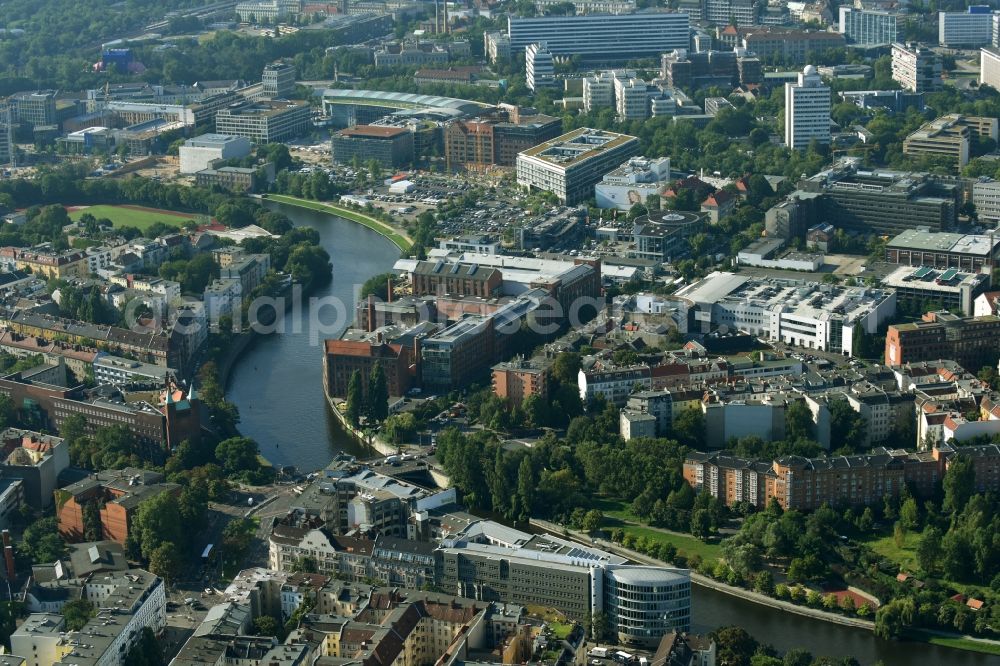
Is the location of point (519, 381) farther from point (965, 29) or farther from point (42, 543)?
point (965, 29)

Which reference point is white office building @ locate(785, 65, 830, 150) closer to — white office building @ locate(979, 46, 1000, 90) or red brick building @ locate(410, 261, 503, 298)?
white office building @ locate(979, 46, 1000, 90)

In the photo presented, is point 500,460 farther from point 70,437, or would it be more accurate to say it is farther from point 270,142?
point 270,142

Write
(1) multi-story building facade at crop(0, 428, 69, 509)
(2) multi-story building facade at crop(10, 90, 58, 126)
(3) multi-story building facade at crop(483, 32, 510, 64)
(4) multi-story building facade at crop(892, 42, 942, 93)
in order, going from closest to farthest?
(1) multi-story building facade at crop(0, 428, 69, 509)
(4) multi-story building facade at crop(892, 42, 942, 93)
(2) multi-story building facade at crop(10, 90, 58, 126)
(3) multi-story building facade at crop(483, 32, 510, 64)

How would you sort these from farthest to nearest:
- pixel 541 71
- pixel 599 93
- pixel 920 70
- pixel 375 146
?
pixel 541 71, pixel 599 93, pixel 920 70, pixel 375 146

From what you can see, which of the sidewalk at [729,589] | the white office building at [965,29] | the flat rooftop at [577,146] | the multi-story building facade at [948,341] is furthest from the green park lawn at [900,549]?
the white office building at [965,29]

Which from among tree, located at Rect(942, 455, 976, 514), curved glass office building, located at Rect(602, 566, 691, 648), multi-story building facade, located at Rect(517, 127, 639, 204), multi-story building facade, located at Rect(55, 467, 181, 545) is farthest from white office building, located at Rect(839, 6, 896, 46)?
curved glass office building, located at Rect(602, 566, 691, 648)

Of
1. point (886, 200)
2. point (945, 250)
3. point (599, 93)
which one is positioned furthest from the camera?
point (599, 93)

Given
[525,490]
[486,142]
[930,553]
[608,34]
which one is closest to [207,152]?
[486,142]

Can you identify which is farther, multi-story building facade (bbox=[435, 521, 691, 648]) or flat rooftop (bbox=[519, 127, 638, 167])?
flat rooftop (bbox=[519, 127, 638, 167])
